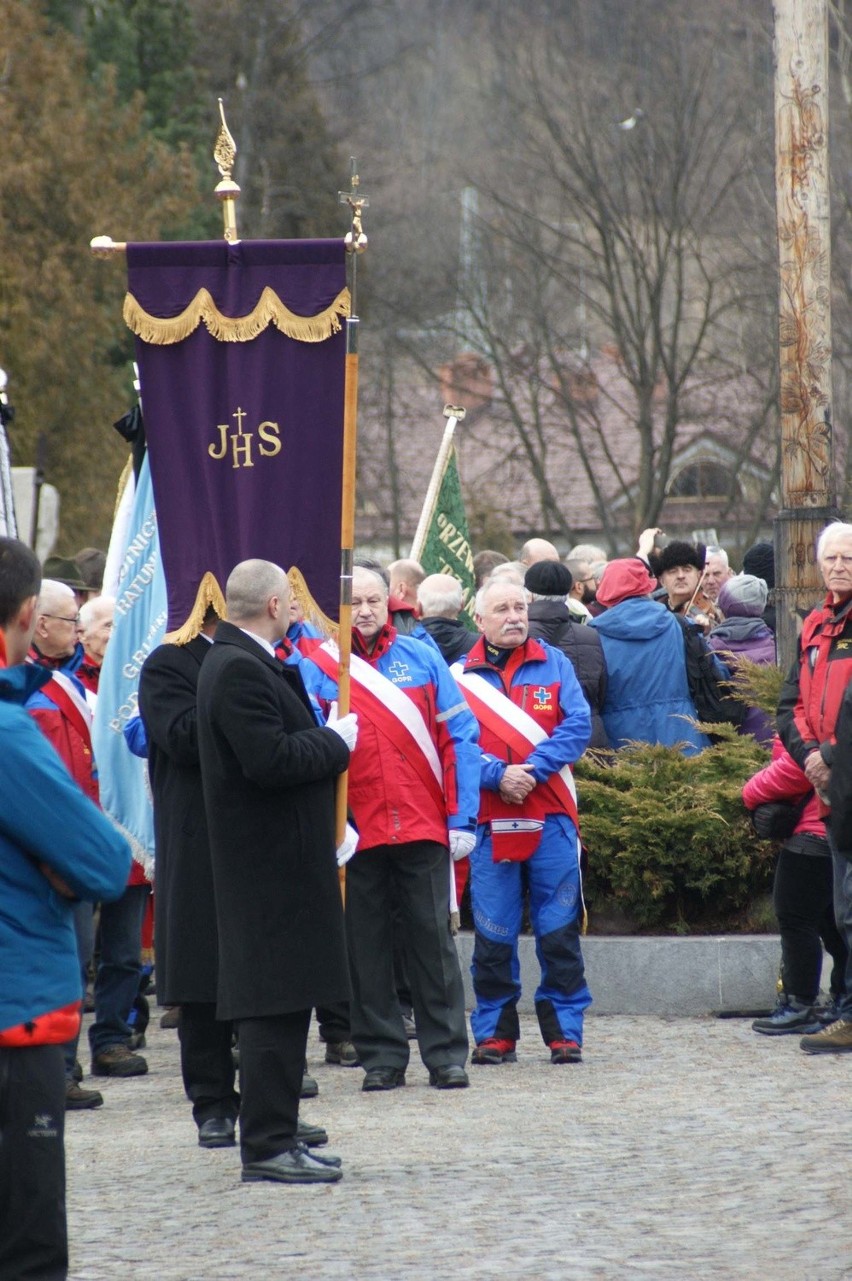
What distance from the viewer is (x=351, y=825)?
8.14m

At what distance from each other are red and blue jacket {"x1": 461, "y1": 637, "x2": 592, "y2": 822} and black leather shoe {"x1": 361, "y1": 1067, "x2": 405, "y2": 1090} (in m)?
1.16

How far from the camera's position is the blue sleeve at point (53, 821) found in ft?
14.4

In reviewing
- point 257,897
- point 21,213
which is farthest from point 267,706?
point 21,213

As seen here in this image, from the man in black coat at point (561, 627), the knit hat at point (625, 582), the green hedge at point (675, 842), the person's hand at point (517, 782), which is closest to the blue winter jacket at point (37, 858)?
the person's hand at point (517, 782)

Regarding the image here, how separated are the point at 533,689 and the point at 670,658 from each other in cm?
170

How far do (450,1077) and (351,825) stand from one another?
1046 mm

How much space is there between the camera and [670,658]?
34.0ft

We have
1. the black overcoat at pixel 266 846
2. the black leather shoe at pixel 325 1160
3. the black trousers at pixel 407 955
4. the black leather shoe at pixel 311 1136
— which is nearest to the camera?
the black overcoat at pixel 266 846

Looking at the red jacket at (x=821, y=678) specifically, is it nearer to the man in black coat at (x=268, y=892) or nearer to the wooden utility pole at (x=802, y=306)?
the wooden utility pole at (x=802, y=306)

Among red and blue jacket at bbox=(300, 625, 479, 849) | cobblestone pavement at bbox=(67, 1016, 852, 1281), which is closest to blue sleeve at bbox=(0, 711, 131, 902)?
cobblestone pavement at bbox=(67, 1016, 852, 1281)

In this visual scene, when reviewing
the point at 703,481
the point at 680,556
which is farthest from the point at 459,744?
the point at 703,481

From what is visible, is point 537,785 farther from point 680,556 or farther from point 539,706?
point 680,556

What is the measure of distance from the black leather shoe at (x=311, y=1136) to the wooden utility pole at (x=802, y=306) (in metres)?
4.49

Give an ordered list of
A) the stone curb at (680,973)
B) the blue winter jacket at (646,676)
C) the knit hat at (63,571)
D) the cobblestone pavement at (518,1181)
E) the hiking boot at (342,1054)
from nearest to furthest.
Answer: the cobblestone pavement at (518,1181) < the hiking boot at (342,1054) < the stone curb at (680,973) < the blue winter jacket at (646,676) < the knit hat at (63,571)
